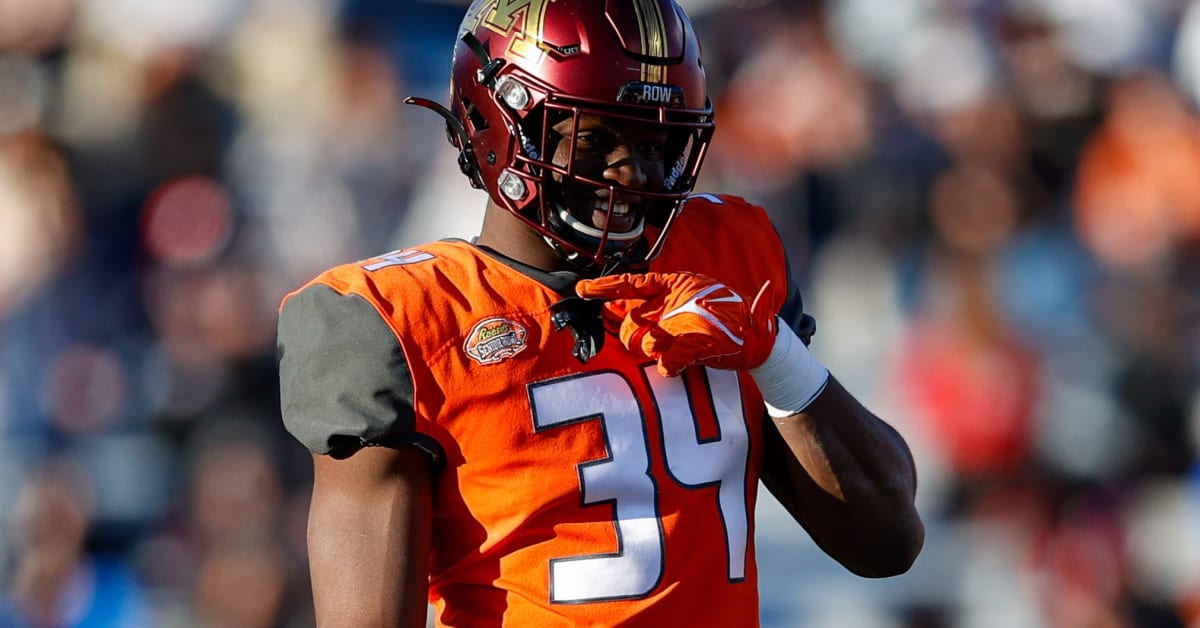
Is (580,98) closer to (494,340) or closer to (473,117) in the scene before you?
(473,117)

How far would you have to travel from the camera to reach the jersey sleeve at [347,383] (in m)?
1.89

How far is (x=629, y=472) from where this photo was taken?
198 cm

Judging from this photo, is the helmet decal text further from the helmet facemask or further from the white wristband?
the white wristband

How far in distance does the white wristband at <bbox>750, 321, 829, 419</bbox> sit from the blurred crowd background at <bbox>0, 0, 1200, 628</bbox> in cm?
272

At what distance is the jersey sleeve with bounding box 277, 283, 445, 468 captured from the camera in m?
1.89

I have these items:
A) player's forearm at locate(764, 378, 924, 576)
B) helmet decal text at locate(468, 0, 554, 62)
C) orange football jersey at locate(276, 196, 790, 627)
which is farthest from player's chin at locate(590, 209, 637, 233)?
player's forearm at locate(764, 378, 924, 576)

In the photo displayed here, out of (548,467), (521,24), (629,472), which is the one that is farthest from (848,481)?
(521,24)

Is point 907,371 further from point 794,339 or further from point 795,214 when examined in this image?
point 794,339

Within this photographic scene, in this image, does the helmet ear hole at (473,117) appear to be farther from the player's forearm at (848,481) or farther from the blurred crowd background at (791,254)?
the blurred crowd background at (791,254)

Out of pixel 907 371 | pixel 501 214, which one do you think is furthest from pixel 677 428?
pixel 907 371

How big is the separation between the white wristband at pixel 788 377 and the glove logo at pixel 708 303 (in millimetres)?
92

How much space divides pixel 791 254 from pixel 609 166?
3.23 metres

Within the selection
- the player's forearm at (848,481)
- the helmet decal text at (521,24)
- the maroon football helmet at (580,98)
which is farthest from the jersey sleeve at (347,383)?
the player's forearm at (848,481)

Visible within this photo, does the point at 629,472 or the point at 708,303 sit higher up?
the point at 708,303
